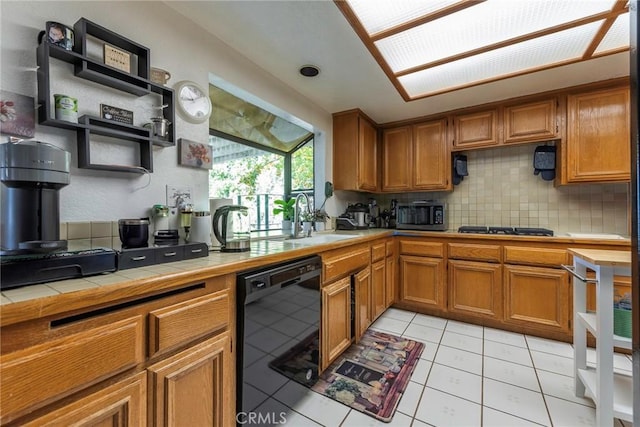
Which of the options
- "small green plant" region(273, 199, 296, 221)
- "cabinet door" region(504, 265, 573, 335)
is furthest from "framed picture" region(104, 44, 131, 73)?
"cabinet door" region(504, 265, 573, 335)

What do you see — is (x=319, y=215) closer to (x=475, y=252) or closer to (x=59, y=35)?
(x=475, y=252)

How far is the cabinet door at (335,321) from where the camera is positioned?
169 centimetres

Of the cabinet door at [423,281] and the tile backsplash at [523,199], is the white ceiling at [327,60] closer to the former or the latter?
the tile backsplash at [523,199]

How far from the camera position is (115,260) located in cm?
93

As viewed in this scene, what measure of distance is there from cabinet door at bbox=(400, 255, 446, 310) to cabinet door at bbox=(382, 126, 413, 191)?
35.6 inches

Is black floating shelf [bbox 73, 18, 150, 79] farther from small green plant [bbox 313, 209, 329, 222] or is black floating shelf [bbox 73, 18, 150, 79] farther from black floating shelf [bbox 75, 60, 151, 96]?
small green plant [bbox 313, 209, 329, 222]

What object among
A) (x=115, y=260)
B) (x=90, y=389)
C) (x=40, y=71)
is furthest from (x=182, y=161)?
(x=90, y=389)

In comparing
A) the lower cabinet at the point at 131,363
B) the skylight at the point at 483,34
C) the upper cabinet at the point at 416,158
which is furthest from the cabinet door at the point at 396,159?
the lower cabinet at the point at 131,363

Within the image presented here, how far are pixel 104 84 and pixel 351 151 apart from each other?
2156 millimetres

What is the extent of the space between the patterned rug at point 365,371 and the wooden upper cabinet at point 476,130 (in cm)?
208

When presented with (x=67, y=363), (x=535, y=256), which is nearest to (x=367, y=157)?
(x=535, y=256)

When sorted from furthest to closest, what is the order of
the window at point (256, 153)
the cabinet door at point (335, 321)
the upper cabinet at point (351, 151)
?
the upper cabinet at point (351, 151), the window at point (256, 153), the cabinet door at point (335, 321)

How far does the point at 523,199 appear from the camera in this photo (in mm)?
2877

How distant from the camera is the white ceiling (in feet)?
4.94
